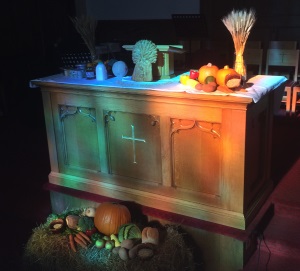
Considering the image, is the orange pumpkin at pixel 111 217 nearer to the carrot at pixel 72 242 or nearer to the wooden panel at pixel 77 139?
the carrot at pixel 72 242

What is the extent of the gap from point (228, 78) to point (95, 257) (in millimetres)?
1480

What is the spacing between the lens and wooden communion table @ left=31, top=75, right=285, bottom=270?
271cm

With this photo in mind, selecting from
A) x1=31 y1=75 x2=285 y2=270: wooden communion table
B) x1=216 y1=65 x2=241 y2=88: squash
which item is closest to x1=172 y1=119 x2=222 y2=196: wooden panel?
x1=31 y1=75 x2=285 y2=270: wooden communion table

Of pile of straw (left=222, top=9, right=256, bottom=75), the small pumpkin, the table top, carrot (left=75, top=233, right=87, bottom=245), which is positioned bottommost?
carrot (left=75, top=233, right=87, bottom=245)

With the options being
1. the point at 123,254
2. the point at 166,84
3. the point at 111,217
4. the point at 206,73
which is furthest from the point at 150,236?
the point at 206,73

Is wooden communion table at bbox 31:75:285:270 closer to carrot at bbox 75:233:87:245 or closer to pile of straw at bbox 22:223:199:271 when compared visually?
pile of straw at bbox 22:223:199:271

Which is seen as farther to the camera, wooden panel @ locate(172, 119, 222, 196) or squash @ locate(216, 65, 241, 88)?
wooden panel @ locate(172, 119, 222, 196)

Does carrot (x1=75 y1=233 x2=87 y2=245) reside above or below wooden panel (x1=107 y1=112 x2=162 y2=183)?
below

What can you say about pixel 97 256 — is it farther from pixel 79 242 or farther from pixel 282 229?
pixel 282 229

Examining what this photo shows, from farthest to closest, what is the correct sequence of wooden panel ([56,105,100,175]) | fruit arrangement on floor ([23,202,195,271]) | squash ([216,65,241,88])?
1. wooden panel ([56,105,100,175])
2. fruit arrangement on floor ([23,202,195,271])
3. squash ([216,65,241,88])

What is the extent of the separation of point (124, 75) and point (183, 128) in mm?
783

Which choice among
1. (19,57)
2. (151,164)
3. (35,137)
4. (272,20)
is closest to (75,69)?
(151,164)

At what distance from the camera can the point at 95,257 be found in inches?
111

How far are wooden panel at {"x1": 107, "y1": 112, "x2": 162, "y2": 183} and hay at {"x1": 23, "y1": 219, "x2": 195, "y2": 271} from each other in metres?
0.45
